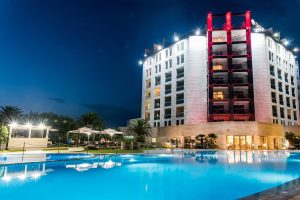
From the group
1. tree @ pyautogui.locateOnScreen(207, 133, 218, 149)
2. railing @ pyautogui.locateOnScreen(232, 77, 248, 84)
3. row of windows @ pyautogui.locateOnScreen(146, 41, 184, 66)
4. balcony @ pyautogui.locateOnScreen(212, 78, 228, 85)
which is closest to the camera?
tree @ pyautogui.locateOnScreen(207, 133, 218, 149)

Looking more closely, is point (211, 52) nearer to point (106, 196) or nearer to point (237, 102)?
point (237, 102)

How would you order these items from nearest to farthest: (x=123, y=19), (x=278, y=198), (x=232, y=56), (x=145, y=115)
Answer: (x=278, y=198)
(x=232, y=56)
(x=145, y=115)
(x=123, y=19)

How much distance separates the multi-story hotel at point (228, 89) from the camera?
151 ft

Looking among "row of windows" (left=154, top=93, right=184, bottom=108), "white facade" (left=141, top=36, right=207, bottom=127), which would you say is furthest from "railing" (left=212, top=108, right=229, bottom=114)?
"row of windows" (left=154, top=93, right=184, bottom=108)

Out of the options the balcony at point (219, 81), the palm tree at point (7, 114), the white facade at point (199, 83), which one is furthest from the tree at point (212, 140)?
the palm tree at point (7, 114)

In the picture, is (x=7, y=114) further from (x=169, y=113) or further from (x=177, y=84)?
(x=177, y=84)

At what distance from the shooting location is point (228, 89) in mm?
47688

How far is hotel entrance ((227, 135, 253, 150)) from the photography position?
142 ft

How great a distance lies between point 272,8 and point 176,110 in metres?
49.9

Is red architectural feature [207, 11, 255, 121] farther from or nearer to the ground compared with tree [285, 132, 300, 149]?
farther from the ground

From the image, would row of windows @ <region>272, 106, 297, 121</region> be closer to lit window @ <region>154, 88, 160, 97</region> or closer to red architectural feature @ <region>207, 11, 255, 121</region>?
red architectural feature @ <region>207, 11, 255, 121</region>

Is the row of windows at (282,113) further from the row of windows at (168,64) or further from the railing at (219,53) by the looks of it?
the row of windows at (168,64)

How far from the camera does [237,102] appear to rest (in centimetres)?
4828

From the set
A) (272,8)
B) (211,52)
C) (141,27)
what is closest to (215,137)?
(211,52)
